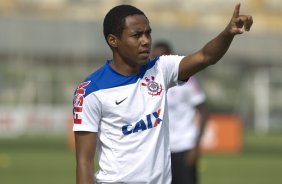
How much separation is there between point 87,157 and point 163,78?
0.78 metres

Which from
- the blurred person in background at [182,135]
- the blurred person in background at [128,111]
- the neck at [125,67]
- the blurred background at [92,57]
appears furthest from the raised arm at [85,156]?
the blurred background at [92,57]

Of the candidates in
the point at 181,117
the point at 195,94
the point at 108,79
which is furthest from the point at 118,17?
the point at 195,94

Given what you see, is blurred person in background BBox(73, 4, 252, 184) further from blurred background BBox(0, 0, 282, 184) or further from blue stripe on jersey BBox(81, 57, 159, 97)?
blurred background BBox(0, 0, 282, 184)

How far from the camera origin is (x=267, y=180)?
56.4 feet

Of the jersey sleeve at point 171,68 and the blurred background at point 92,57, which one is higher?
the jersey sleeve at point 171,68

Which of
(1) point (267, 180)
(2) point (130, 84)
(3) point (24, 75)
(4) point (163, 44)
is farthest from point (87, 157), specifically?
(3) point (24, 75)

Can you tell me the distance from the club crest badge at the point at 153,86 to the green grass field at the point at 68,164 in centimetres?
1067

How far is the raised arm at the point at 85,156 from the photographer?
5.91 m

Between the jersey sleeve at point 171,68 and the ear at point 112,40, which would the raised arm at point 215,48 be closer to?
the jersey sleeve at point 171,68

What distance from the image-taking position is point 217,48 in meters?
5.77

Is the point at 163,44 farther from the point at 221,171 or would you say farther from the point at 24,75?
the point at 24,75

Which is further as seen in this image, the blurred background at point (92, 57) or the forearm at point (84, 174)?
the blurred background at point (92, 57)

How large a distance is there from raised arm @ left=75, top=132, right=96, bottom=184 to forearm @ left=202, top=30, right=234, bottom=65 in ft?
3.17

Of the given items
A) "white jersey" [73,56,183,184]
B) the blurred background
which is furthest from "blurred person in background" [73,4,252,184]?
the blurred background
